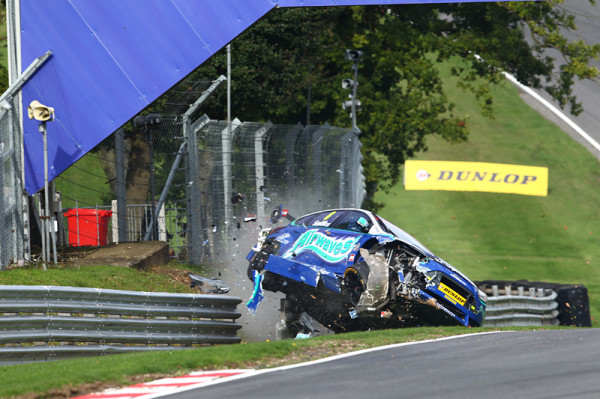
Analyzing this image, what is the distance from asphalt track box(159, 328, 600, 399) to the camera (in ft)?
26.7

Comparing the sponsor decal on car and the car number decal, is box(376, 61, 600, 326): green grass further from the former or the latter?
the sponsor decal on car

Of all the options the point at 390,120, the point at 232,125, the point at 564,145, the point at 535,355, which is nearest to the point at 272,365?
the point at 535,355

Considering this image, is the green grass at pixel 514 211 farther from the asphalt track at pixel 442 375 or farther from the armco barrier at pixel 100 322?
the asphalt track at pixel 442 375

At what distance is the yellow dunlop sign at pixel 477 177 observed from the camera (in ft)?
122

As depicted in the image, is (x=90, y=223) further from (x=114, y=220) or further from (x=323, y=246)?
→ (x=323, y=246)

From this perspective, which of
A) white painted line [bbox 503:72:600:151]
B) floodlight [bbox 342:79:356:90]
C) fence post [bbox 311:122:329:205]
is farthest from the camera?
white painted line [bbox 503:72:600:151]

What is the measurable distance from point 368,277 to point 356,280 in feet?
0.75

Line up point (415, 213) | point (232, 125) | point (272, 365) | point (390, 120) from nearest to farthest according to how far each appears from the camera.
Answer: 1. point (272, 365)
2. point (232, 125)
3. point (390, 120)
4. point (415, 213)

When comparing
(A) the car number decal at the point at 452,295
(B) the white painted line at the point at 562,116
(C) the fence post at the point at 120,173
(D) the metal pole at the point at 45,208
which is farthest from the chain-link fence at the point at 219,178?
(B) the white painted line at the point at 562,116

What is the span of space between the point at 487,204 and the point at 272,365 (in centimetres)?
2730

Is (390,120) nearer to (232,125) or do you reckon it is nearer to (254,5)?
(232,125)

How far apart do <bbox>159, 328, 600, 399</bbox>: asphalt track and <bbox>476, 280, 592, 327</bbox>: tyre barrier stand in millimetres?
7506

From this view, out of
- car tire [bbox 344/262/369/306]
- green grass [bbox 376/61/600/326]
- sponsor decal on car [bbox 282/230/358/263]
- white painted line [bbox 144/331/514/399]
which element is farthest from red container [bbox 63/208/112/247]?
green grass [bbox 376/61/600/326]

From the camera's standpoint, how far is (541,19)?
30.7m
